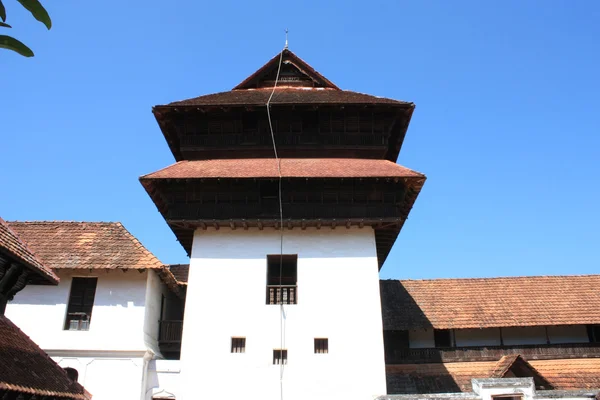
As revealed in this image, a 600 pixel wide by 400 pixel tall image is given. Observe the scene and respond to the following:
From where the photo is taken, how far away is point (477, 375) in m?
18.2

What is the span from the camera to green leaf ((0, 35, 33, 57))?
2816 mm

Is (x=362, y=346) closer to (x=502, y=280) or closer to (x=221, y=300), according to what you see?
(x=221, y=300)

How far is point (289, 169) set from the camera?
1616 centimetres

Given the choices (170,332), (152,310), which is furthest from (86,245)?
(170,332)

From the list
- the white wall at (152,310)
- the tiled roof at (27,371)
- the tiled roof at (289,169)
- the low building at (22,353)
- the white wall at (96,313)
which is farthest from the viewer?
the white wall at (152,310)

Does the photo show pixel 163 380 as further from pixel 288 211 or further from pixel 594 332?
pixel 594 332

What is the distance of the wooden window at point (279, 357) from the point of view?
14.6 metres

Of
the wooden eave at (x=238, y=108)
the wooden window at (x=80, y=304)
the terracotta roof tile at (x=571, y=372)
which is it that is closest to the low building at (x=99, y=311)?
the wooden window at (x=80, y=304)

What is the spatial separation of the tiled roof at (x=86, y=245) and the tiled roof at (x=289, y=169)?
2437 mm

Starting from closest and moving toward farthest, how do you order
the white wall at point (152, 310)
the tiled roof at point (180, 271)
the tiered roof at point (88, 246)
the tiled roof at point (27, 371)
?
the tiled roof at point (27, 371) → the tiered roof at point (88, 246) → the white wall at point (152, 310) → the tiled roof at point (180, 271)

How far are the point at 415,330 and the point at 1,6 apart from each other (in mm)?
18228

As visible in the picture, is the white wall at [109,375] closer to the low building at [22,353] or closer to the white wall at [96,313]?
the white wall at [96,313]

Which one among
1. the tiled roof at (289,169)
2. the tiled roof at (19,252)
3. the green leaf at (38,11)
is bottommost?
the green leaf at (38,11)

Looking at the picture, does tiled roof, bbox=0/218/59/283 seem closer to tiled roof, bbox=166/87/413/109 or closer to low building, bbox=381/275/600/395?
tiled roof, bbox=166/87/413/109
